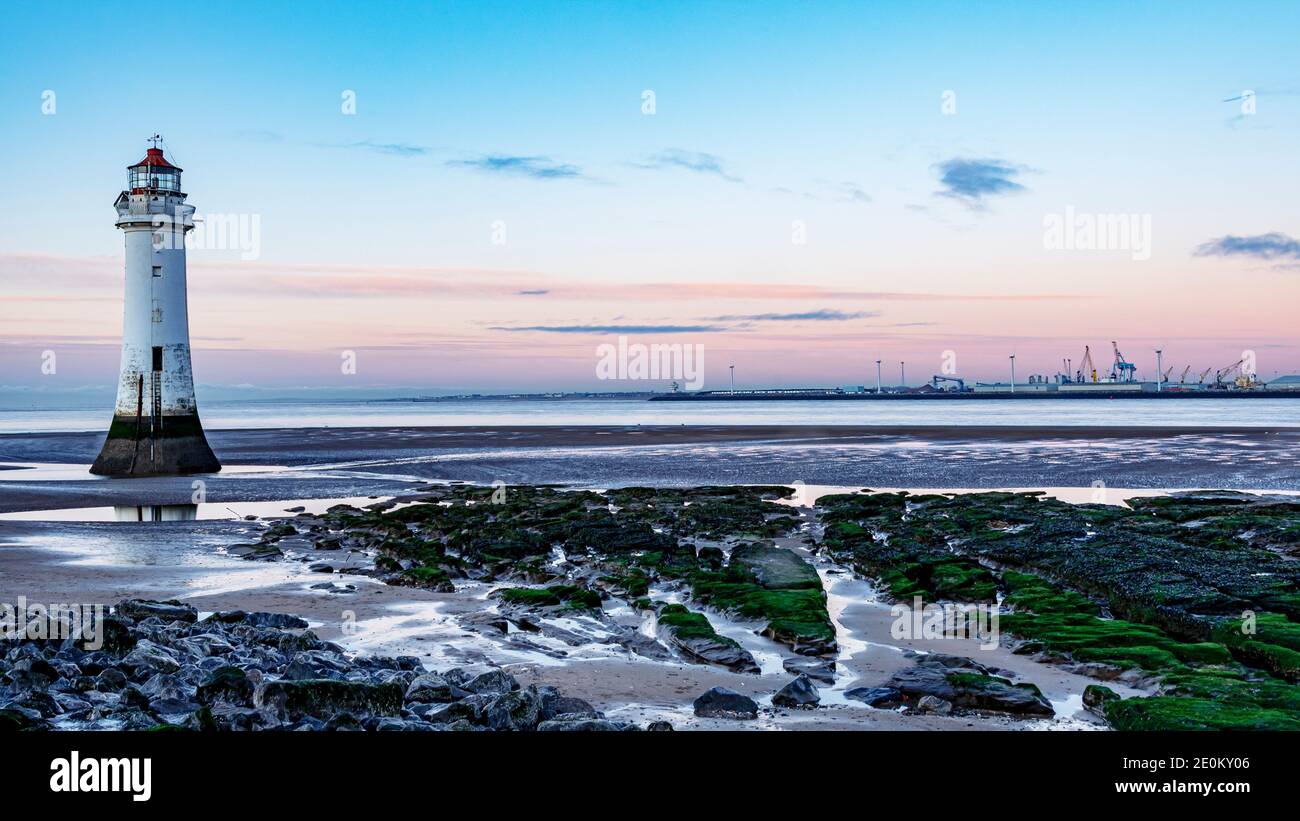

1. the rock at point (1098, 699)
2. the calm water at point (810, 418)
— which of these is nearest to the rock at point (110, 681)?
the rock at point (1098, 699)

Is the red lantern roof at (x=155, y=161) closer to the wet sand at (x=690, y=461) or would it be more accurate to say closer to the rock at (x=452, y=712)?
the wet sand at (x=690, y=461)

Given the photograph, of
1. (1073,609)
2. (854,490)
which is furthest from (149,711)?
(854,490)

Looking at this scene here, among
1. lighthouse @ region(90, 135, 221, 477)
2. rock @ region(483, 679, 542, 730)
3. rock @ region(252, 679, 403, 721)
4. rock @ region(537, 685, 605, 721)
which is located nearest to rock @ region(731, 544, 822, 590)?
rock @ region(537, 685, 605, 721)

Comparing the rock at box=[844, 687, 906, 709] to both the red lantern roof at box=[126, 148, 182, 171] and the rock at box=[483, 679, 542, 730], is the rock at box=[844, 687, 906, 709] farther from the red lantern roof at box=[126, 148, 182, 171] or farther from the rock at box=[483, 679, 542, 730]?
the red lantern roof at box=[126, 148, 182, 171]

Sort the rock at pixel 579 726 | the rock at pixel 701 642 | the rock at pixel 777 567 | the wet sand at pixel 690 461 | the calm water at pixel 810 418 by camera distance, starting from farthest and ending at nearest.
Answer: the calm water at pixel 810 418, the wet sand at pixel 690 461, the rock at pixel 777 567, the rock at pixel 701 642, the rock at pixel 579 726

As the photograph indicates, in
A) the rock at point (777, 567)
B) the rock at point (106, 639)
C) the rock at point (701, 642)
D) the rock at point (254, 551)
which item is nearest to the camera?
the rock at point (106, 639)
